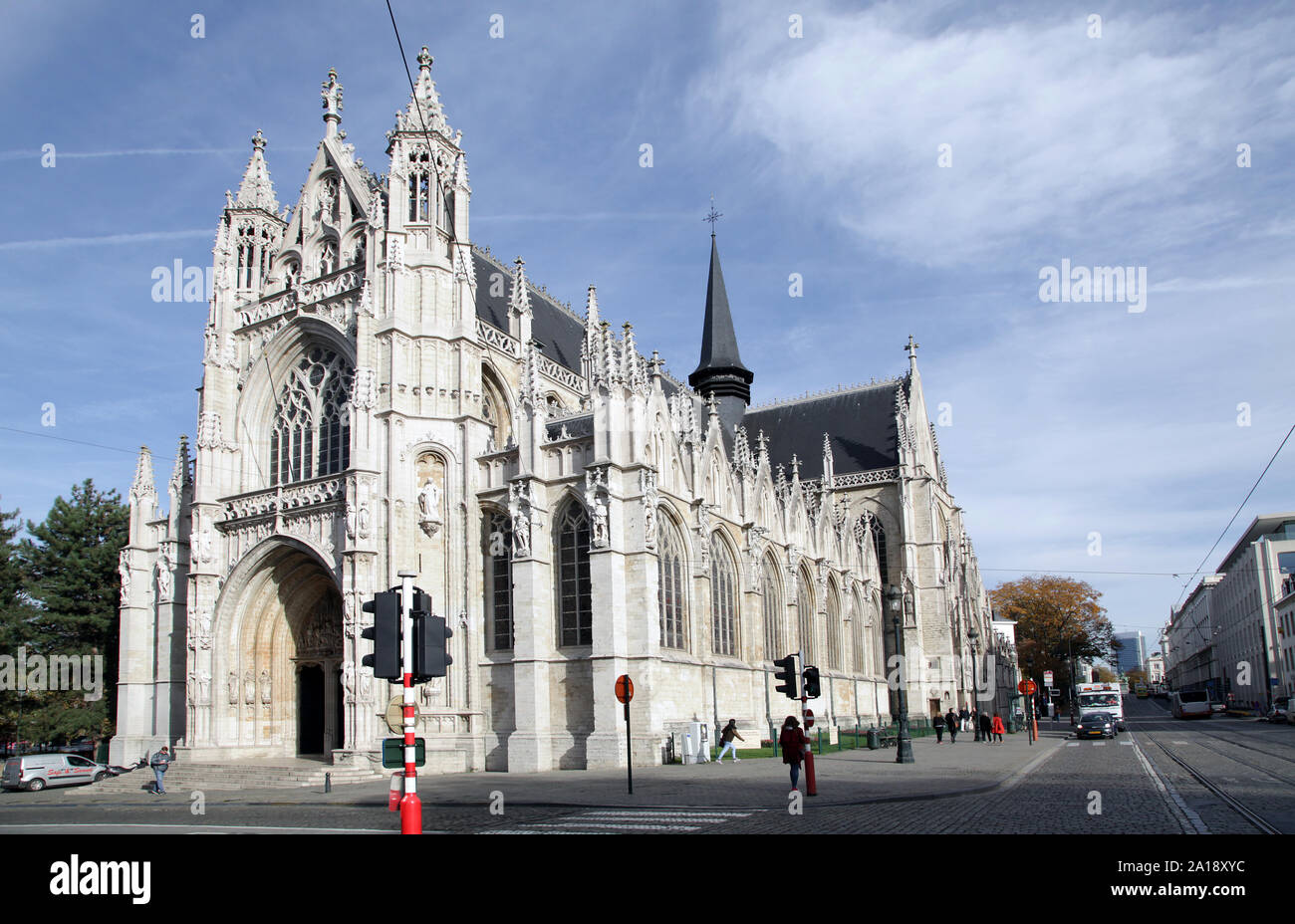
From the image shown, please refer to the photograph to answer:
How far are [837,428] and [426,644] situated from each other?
157 ft

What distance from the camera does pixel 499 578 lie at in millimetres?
28781

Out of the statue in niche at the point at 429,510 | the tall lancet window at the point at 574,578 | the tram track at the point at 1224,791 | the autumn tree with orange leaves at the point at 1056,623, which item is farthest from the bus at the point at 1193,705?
the statue in niche at the point at 429,510

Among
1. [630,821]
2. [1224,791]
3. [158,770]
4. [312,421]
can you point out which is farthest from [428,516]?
[1224,791]

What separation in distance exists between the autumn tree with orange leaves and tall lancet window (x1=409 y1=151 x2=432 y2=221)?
59.7 metres

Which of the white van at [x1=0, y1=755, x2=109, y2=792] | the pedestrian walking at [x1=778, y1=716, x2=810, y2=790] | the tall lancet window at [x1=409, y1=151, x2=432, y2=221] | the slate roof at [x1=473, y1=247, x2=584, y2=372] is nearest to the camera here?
the pedestrian walking at [x1=778, y1=716, x2=810, y2=790]

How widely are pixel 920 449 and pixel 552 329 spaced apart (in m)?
22.5

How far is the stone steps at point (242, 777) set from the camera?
972 inches

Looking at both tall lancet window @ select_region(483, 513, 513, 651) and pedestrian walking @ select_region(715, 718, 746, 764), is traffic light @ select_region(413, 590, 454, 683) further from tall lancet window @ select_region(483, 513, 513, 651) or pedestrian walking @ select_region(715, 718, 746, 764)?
tall lancet window @ select_region(483, 513, 513, 651)

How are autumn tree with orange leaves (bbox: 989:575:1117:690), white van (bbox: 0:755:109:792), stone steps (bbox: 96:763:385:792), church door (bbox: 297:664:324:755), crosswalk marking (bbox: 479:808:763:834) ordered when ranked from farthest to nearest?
autumn tree with orange leaves (bbox: 989:575:1117:690) → church door (bbox: 297:664:324:755) → white van (bbox: 0:755:109:792) → stone steps (bbox: 96:763:385:792) → crosswalk marking (bbox: 479:808:763:834)

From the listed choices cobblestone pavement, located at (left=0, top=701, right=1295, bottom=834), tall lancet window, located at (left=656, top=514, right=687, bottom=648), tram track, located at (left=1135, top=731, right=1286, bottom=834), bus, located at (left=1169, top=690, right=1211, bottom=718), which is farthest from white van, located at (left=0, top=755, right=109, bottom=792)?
bus, located at (left=1169, top=690, right=1211, bottom=718)

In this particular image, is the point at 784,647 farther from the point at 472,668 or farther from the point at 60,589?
the point at 60,589

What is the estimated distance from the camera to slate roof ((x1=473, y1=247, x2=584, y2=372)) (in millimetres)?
A: 34656

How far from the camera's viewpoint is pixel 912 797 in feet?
51.7
